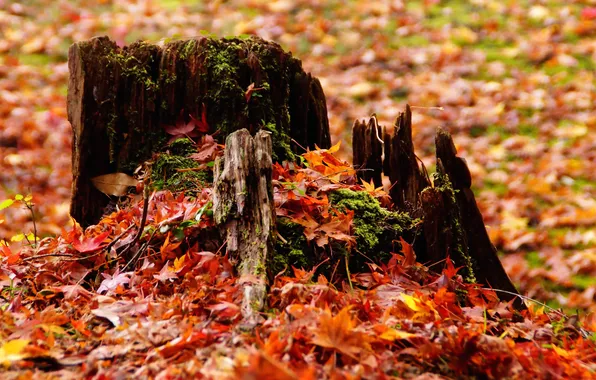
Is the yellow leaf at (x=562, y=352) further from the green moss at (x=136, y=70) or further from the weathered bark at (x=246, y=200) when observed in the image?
the green moss at (x=136, y=70)

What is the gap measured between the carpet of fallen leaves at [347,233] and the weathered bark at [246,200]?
11 cm

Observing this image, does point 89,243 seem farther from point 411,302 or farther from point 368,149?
point 368,149

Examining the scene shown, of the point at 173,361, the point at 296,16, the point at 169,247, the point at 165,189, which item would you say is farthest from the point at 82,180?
the point at 296,16

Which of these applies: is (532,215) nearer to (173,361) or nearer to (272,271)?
(272,271)

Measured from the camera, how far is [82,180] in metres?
3.12

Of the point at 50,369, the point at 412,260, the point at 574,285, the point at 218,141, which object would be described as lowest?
the point at 574,285

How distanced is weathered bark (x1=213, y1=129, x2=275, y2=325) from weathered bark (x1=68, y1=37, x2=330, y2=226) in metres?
0.80

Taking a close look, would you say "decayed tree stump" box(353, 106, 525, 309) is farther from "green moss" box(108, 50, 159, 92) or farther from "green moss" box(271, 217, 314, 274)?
"green moss" box(108, 50, 159, 92)

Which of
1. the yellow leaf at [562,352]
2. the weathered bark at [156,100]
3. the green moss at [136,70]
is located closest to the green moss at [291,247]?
the weathered bark at [156,100]

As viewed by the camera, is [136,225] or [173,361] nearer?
[173,361]

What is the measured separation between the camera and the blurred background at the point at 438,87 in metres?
4.91

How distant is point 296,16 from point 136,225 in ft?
21.9

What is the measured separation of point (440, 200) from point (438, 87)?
463 centimetres

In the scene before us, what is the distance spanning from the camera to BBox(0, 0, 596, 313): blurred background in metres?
4.91
